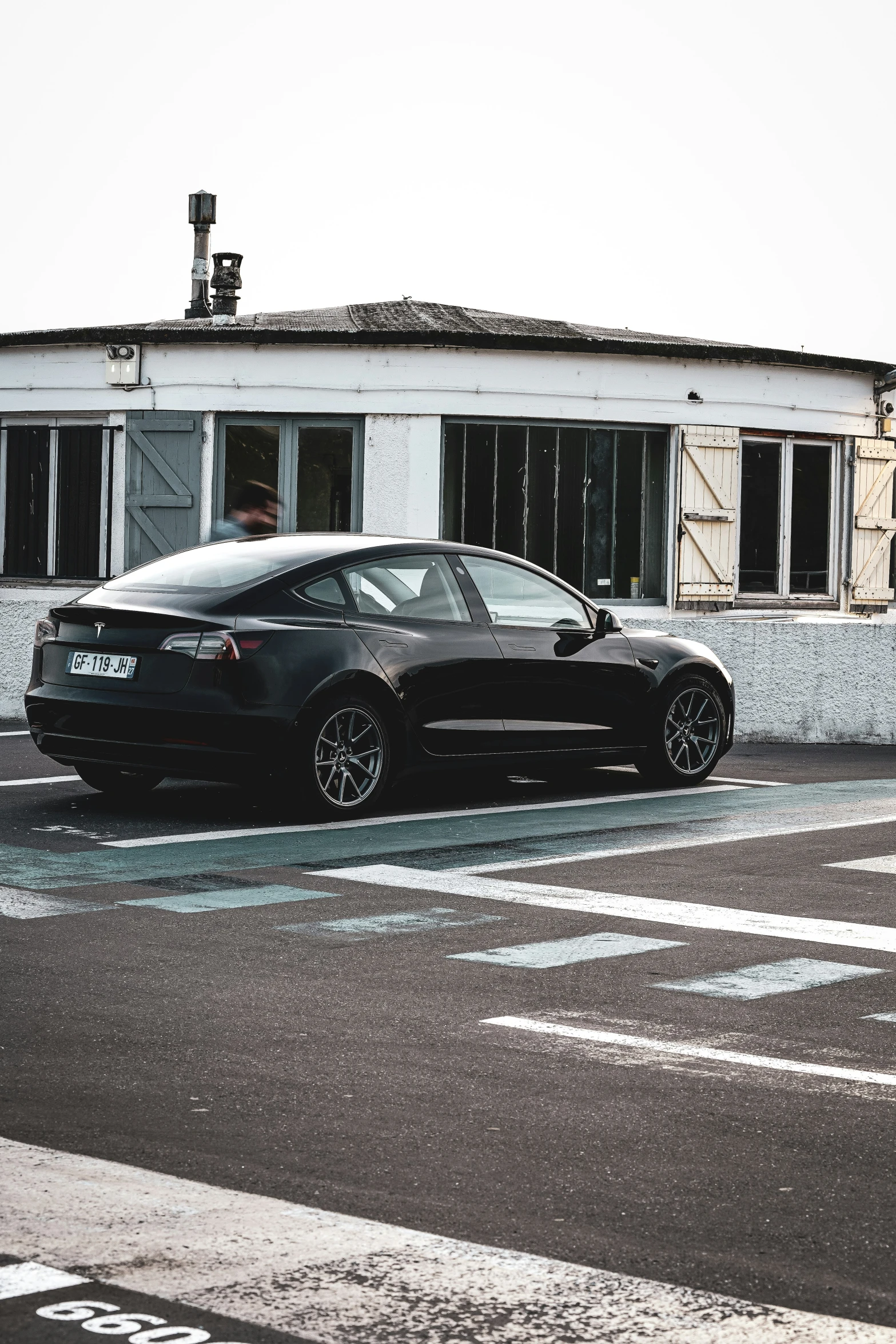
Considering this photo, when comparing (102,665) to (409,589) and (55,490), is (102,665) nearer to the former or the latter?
(409,589)

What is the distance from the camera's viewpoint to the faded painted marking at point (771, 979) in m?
6.63

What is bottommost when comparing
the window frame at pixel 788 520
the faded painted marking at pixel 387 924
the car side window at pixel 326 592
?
the faded painted marking at pixel 387 924

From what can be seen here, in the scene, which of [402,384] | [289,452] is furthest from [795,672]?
[289,452]

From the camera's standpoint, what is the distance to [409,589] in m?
11.3

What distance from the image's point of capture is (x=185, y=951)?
7.12 meters

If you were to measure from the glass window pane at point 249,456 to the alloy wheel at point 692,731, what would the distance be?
8597mm

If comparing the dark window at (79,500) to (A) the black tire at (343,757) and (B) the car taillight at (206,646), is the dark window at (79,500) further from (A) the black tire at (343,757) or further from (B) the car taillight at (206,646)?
(B) the car taillight at (206,646)

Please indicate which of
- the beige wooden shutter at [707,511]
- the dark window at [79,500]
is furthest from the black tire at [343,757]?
the dark window at [79,500]

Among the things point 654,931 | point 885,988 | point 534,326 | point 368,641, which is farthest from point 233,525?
point 534,326

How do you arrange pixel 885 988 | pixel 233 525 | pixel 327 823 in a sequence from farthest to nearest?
pixel 233 525 < pixel 327 823 < pixel 885 988

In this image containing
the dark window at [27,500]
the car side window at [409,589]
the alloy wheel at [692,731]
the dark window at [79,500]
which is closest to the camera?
the car side window at [409,589]

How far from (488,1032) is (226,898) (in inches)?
99.8

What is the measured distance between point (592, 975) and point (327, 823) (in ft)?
12.8

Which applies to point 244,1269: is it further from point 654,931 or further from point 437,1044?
point 654,931
